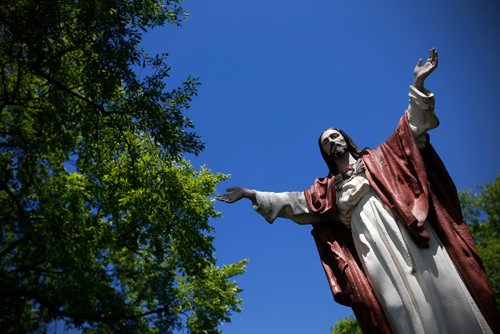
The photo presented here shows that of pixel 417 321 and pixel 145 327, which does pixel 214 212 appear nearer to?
pixel 145 327

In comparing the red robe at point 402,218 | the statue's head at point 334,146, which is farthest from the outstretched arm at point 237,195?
the statue's head at point 334,146

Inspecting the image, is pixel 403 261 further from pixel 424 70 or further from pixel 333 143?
pixel 424 70

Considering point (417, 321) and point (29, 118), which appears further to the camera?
point (29, 118)

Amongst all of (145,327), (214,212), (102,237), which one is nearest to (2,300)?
(145,327)

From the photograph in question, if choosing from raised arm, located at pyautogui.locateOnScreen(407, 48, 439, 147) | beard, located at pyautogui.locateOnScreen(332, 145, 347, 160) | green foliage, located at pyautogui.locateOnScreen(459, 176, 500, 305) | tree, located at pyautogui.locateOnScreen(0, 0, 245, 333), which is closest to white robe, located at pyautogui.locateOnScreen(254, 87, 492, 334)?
raised arm, located at pyautogui.locateOnScreen(407, 48, 439, 147)

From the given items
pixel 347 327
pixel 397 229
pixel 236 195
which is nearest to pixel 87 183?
pixel 236 195

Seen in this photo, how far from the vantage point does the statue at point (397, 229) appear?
5.07 metres

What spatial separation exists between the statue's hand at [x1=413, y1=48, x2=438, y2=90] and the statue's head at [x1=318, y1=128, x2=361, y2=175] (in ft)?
4.16

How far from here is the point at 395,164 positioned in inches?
237

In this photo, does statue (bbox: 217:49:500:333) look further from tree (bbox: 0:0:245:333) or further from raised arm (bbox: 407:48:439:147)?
tree (bbox: 0:0:245:333)

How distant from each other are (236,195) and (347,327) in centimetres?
1741

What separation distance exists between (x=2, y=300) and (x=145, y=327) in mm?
2424

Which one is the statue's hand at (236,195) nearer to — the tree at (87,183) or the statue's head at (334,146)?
the statue's head at (334,146)

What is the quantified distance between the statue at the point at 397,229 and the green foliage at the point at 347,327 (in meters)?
16.1
